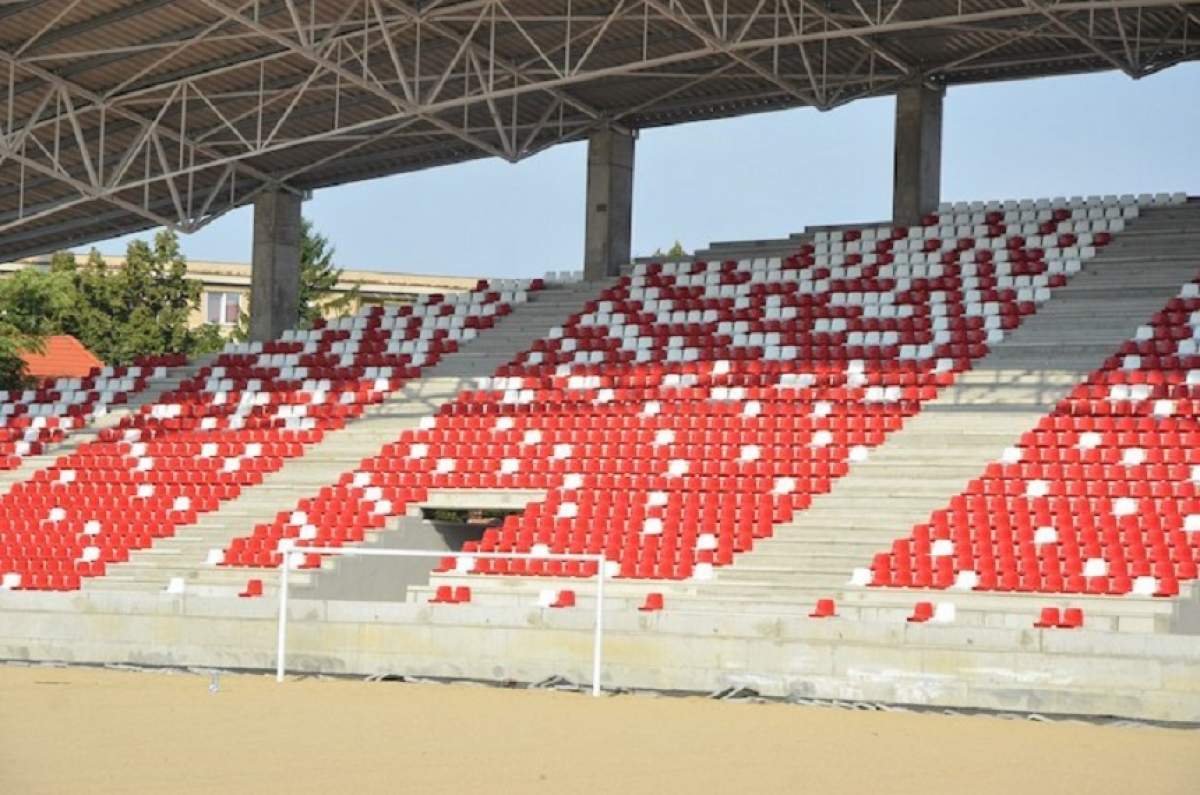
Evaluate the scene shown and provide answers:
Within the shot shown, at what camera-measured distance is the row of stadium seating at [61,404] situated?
34494mm

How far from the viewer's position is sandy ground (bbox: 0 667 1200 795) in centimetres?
1284

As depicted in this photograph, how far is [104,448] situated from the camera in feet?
109

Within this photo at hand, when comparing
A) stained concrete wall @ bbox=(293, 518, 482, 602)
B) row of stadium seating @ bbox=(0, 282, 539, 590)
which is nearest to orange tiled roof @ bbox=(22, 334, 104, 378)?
row of stadium seating @ bbox=(0, 282, 539, 590)

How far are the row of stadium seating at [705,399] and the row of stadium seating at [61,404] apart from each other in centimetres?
713

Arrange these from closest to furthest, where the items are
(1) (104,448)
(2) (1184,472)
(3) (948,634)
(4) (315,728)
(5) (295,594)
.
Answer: (4) (315,728)
(3) (948,634)
(2) (1184,472)
(5) (295,594)
(1) (104,448)

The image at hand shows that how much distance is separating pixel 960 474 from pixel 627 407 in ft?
19.9

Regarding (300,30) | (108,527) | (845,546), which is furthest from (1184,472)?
(108,527)

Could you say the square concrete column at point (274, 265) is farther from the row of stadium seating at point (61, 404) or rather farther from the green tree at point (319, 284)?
the green tree at point (319, 284)

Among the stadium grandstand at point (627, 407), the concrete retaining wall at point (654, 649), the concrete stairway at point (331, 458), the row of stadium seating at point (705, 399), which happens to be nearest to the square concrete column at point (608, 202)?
the stadium grandstand at point (627, 407)

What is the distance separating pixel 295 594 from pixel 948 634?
9334 millimetres

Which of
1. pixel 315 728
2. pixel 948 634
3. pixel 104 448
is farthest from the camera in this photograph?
pixel 104 448

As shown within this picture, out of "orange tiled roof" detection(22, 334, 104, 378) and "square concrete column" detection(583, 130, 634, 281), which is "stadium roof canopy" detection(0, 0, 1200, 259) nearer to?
"square concrete column" detection(583, 130, 634, 281)

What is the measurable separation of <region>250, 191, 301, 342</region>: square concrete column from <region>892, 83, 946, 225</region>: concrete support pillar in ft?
38.3

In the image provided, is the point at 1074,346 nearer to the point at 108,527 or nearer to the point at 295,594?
the point at 295,594
